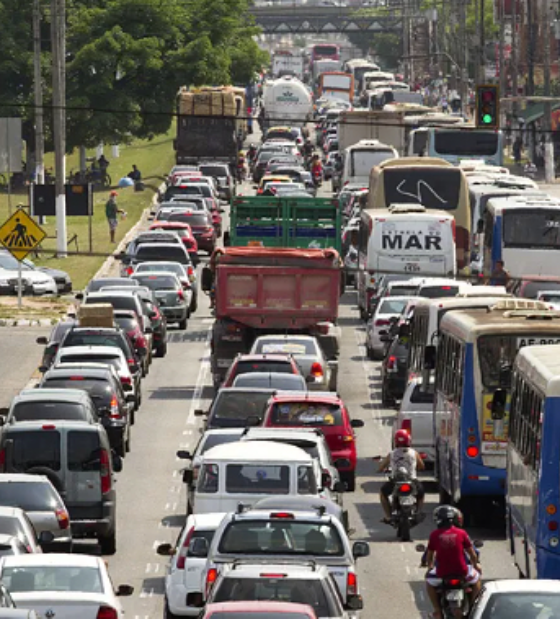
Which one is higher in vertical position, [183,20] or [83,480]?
[183,20]

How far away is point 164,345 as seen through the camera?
161 ft

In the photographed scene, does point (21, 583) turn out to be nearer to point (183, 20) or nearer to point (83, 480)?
point (83, 480)

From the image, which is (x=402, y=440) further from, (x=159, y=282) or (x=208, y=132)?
(x=208, y=132)

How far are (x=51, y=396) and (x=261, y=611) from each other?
50.2ft

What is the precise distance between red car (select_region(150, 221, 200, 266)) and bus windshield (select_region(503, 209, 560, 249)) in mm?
11490

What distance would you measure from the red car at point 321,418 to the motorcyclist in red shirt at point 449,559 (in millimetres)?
9658

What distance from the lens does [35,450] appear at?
88.7ft

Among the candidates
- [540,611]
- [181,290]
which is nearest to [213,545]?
[540,611]

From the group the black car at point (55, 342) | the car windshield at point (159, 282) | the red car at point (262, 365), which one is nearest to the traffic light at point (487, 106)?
the car windshield at point (159, 282)

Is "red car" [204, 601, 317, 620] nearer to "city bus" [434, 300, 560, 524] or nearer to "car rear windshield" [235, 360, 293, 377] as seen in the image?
"city bus" [434, 300, 560, 524]

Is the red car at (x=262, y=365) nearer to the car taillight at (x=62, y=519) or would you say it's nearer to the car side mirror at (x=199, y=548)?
the car taillight at (x=62, y=519)

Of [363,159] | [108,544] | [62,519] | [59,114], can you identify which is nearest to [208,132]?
[363,159]

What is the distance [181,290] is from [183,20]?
53.1 m

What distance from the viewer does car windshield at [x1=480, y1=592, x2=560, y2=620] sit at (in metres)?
16.6
